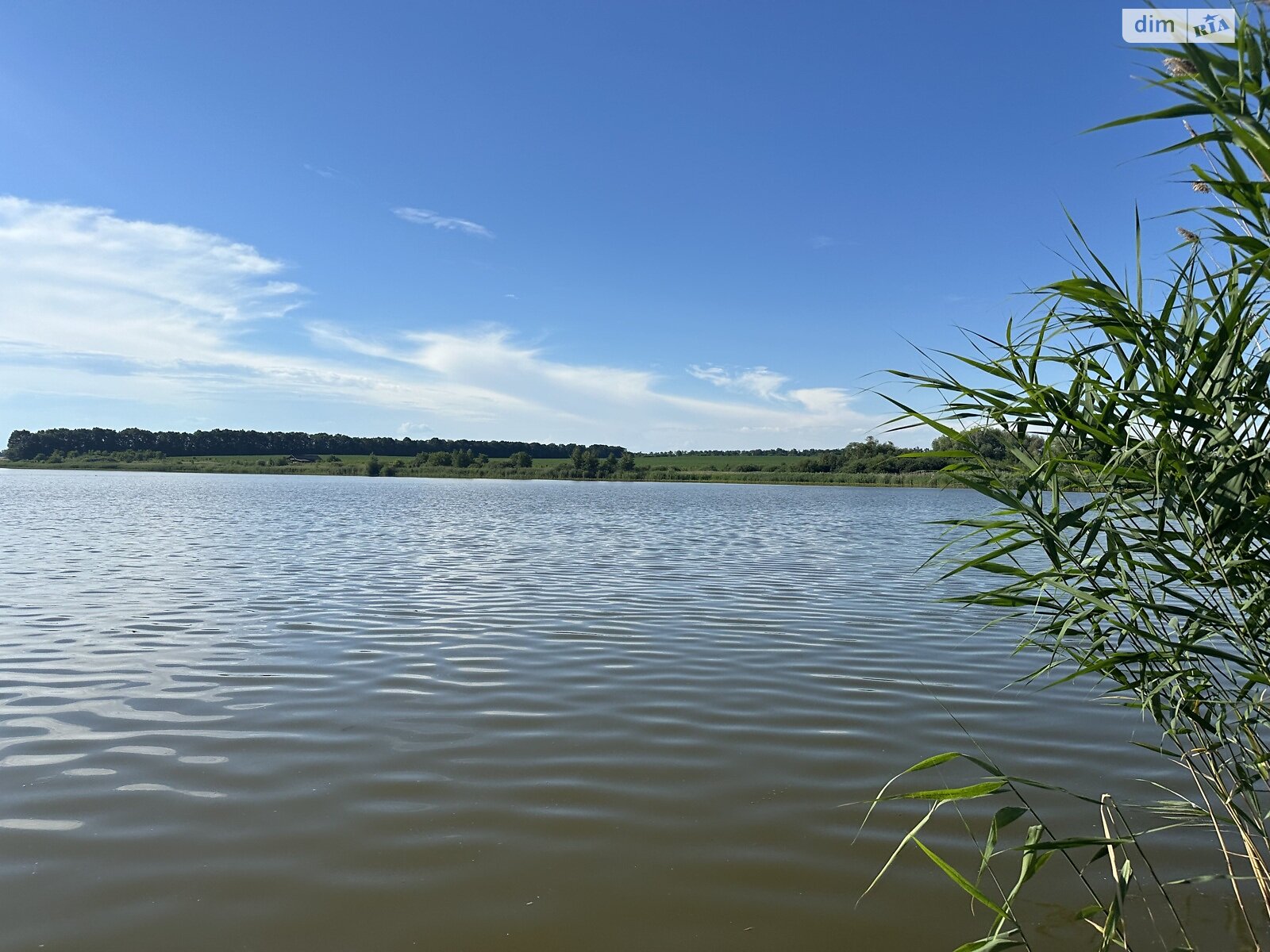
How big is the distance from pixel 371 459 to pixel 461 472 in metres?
14.1

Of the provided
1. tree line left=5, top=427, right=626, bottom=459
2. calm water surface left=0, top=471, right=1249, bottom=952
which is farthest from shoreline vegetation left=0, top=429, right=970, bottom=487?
calm water surface left=0, top=471, right=1249, bottom=952

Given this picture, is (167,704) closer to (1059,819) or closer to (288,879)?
(288,879)

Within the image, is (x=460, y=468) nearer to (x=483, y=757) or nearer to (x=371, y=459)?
(x=371, y=459)

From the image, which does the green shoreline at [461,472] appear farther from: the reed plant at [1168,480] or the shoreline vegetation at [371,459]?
the reed plant at [1168,480]

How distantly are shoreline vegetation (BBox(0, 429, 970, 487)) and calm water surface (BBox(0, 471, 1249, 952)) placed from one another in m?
80.4

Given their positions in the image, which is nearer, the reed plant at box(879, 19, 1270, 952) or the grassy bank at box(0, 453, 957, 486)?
the reed plant at box(879, 19, 1270, 952)

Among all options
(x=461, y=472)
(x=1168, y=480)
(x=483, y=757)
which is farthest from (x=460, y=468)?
(x=1168, y=480)

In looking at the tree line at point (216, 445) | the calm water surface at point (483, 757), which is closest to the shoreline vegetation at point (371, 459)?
the tree line at point (216, 445)

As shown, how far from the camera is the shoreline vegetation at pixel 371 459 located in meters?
102

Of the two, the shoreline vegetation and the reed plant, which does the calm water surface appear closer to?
the reed plant

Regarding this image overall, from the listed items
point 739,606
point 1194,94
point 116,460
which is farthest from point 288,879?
point 116,460

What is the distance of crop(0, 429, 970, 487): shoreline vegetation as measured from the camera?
102m

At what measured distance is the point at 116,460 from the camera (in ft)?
378

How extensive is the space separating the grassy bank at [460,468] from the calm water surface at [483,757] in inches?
2969
